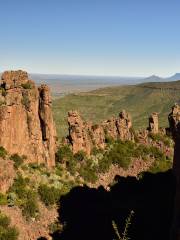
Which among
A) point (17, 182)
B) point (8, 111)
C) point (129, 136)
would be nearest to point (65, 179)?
point (17, 182)

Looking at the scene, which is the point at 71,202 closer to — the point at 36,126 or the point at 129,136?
the point at 36,126

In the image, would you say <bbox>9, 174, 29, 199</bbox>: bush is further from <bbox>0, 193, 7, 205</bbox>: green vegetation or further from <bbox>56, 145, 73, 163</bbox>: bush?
<bbox>56, 145, 73, 163</bbox>: bush

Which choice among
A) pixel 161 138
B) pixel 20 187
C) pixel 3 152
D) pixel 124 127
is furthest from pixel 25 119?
pixel 161 138

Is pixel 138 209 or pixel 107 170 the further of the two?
pixel 107 170

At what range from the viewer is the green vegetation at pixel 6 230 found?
1864 inches

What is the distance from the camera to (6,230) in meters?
48.1

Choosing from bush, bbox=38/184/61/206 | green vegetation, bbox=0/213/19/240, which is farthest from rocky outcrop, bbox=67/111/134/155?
green vegetation, bbox=0/213/19/240

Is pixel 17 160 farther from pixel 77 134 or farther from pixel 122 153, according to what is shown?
pixel 122 153

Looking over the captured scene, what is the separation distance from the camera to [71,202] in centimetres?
5769

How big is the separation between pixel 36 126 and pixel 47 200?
11.0 m

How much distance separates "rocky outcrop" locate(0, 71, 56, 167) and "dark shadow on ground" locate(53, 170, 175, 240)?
7.79 meters

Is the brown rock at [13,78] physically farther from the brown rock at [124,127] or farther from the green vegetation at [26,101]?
the brown rock at [124,127]

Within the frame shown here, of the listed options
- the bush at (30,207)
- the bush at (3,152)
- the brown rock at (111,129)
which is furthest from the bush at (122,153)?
the bush at (3,152)

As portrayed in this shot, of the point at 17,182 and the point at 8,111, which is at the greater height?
the point at 8,111
